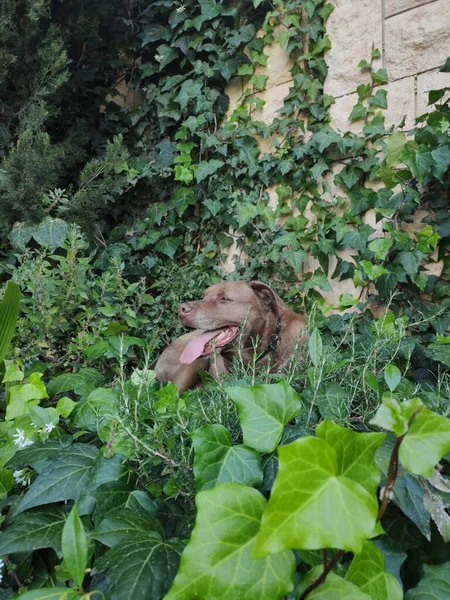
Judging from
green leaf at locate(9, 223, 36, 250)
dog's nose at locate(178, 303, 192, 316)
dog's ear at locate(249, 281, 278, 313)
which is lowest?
dog's ear at locate(249, 281, 278, 313)

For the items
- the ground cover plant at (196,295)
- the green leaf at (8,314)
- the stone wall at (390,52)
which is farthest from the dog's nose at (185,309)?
the stone wall at (390,52)

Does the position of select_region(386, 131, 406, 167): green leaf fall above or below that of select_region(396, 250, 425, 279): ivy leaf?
above

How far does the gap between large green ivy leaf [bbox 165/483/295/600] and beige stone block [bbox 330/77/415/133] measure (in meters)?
2.39

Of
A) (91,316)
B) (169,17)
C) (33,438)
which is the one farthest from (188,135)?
(33,438)

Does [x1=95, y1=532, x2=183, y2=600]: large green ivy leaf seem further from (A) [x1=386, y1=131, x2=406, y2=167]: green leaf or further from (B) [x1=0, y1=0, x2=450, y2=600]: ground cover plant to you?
(A) [x1=386, y1=131, x2=406, y2=167]: green leaf

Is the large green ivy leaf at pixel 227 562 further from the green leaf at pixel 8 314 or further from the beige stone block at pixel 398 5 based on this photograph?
the beige stone block at pixel 398 5

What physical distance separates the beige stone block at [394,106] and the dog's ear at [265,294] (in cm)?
117

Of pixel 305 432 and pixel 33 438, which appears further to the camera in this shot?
pixel 33 438

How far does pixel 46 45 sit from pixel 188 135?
104cm

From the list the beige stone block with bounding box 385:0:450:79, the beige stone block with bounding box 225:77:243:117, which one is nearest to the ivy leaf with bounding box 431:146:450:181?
the beige stone block with bounding box 385:0:450:79

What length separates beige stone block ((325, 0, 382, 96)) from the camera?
99.7 inches

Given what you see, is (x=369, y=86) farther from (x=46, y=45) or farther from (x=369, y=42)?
(x=46, y=45)

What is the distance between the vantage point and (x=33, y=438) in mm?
1055

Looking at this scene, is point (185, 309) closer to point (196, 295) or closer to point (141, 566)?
point (196, 295)
